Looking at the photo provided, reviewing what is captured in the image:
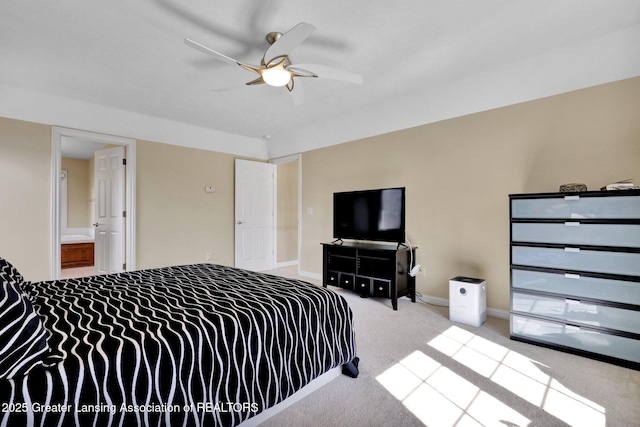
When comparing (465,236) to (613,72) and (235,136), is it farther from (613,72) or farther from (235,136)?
(235,136)

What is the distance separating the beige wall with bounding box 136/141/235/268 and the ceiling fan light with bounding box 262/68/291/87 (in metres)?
2.93

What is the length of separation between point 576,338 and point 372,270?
203cm

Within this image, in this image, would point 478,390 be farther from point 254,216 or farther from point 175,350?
point 254,216

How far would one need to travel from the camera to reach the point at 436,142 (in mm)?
3805

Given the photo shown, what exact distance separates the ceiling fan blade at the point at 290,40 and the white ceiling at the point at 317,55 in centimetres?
29

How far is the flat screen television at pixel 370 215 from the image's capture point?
3895 mm

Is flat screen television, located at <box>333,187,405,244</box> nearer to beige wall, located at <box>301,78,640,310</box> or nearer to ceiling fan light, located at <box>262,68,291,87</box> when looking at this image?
beige wall, located at <box>301,78,640,310</box>

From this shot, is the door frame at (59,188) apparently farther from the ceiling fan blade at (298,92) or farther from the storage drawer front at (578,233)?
the storage drawer front at (578,233)

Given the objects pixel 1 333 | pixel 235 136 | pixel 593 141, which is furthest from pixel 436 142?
pixel 1 333

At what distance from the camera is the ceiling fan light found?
253 centimetres

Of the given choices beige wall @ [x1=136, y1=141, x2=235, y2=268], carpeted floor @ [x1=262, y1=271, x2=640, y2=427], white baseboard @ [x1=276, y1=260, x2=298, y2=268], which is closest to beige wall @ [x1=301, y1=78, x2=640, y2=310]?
carpeted floor @ [x1=262, y1=271, x2=640, y2=427]

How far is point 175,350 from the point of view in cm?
128

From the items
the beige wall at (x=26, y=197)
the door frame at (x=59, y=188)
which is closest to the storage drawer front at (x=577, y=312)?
the door frame at (x=59, y=188)

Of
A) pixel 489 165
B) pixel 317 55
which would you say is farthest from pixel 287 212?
pixel 489 165
